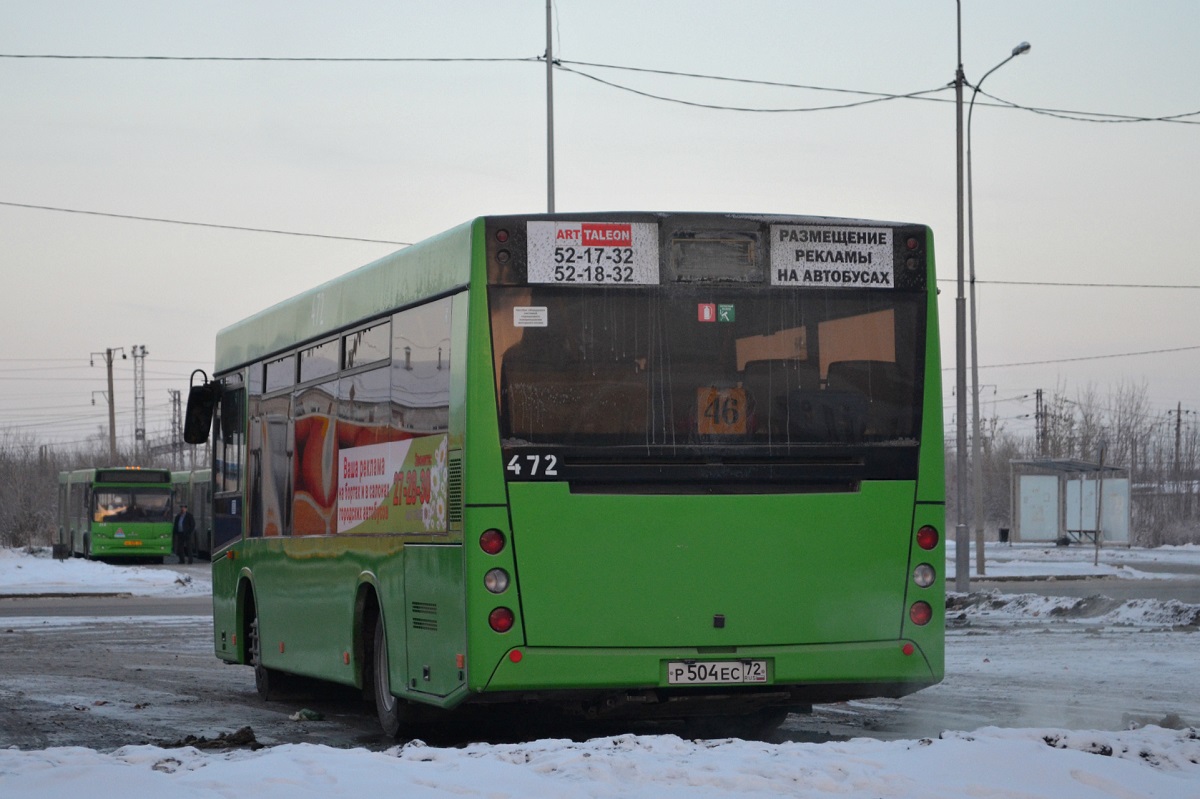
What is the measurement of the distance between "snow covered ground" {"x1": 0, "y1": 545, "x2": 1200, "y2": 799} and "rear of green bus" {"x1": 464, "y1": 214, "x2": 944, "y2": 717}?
0.98 m

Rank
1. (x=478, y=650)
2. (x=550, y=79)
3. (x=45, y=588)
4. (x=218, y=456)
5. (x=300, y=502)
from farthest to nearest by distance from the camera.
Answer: (x=45, y=588)
(x=550, y=79)
(x=218, y=456)
(x=300, y=502)
(x=478, y=650)

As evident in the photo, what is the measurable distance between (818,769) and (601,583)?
7.29ft

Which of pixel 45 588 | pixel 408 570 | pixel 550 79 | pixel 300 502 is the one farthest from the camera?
pixel 45 588

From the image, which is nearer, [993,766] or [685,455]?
[993,766]

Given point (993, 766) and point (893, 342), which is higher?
point (893, 342)

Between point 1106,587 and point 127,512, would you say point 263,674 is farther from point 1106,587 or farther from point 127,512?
point 127,512

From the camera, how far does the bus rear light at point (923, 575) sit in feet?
32.6

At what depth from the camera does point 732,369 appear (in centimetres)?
971

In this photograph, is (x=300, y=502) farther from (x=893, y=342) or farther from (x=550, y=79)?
(x=550, y=79)

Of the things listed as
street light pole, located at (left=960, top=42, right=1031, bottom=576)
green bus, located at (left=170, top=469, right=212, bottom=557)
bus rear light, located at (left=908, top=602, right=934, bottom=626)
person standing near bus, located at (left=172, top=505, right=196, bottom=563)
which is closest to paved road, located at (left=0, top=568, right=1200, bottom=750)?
bus rear light, located at (left=908, top=602, right=934, bottom=626)

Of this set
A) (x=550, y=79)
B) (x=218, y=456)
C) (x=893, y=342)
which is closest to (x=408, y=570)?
(x=893, y=342)

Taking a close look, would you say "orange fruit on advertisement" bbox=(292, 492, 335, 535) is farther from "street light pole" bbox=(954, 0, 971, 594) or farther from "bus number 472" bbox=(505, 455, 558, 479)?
"street light pole" bbox=(954, 0, 971, 594)

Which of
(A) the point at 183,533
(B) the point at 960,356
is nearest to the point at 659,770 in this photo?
(B) the point at 960,356

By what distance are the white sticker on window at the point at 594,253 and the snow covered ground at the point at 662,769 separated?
2480mm
